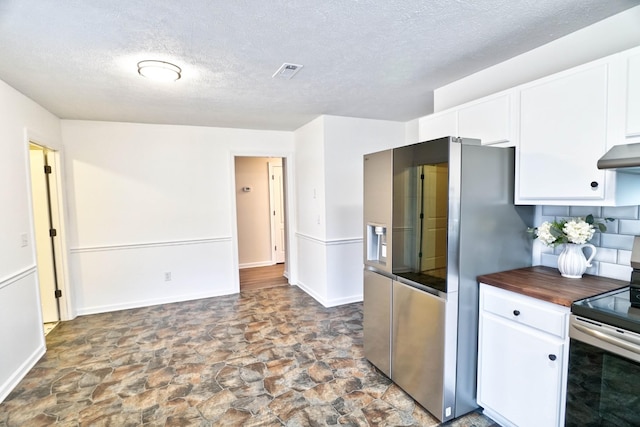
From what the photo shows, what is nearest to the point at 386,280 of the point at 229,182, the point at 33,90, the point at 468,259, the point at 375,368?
the point at 468,259

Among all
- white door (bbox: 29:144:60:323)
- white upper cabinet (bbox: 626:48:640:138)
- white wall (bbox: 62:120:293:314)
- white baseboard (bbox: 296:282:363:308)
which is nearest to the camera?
white upper cabinet (bbox: 626:48:640:138)

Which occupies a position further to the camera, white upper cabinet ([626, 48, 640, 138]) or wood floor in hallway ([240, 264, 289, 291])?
wood floor in hallway ([240, 264, 289, 291])

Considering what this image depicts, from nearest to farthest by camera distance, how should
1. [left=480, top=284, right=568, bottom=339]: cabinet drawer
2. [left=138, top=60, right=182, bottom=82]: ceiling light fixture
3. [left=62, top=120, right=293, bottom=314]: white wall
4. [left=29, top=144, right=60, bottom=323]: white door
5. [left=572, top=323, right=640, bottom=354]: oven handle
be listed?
[left=572, top=323, right=640, bottom=354]: oven handle
[left=480, top=284, right=568, bottom=339]: cabinet drawer
[left=138, top=60, right=182, bottom=82]: ceiling light fixture
[left=29, top=144, right=60, bottom=323]: white door
[left=62, top=120, right=293, bottom=314]: white wall

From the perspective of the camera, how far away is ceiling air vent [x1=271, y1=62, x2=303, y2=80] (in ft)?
7.77

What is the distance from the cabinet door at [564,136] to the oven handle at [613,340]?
693 mm

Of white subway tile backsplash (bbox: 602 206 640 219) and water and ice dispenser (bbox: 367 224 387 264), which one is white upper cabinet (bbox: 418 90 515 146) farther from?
water and ice dispenser (bbox: 367 224 387 264)

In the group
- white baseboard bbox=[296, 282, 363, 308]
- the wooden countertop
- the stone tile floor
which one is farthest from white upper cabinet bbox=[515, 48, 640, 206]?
white baseboard bbox=[296, 282, 363, 308]

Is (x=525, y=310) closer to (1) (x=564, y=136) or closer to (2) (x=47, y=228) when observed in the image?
(1) (x=564, y=136)

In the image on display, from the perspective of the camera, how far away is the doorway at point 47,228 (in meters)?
3.55

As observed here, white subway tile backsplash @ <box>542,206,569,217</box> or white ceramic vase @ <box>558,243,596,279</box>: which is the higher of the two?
white subway tile backsplash @ <box>542,206,569,217</box>

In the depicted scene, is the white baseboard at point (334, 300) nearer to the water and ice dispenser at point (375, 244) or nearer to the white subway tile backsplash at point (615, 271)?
the water and ice dispenser at point (375, 244)

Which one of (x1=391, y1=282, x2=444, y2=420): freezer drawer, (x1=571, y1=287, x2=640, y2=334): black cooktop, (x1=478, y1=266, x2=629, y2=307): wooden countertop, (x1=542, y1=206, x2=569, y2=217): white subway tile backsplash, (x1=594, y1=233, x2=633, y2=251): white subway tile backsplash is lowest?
(x1=391, y1=282, x2=444, y2=420): freezer drawer

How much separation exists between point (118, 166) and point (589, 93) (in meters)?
4.71

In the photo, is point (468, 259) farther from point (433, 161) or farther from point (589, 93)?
point (589, 93)
